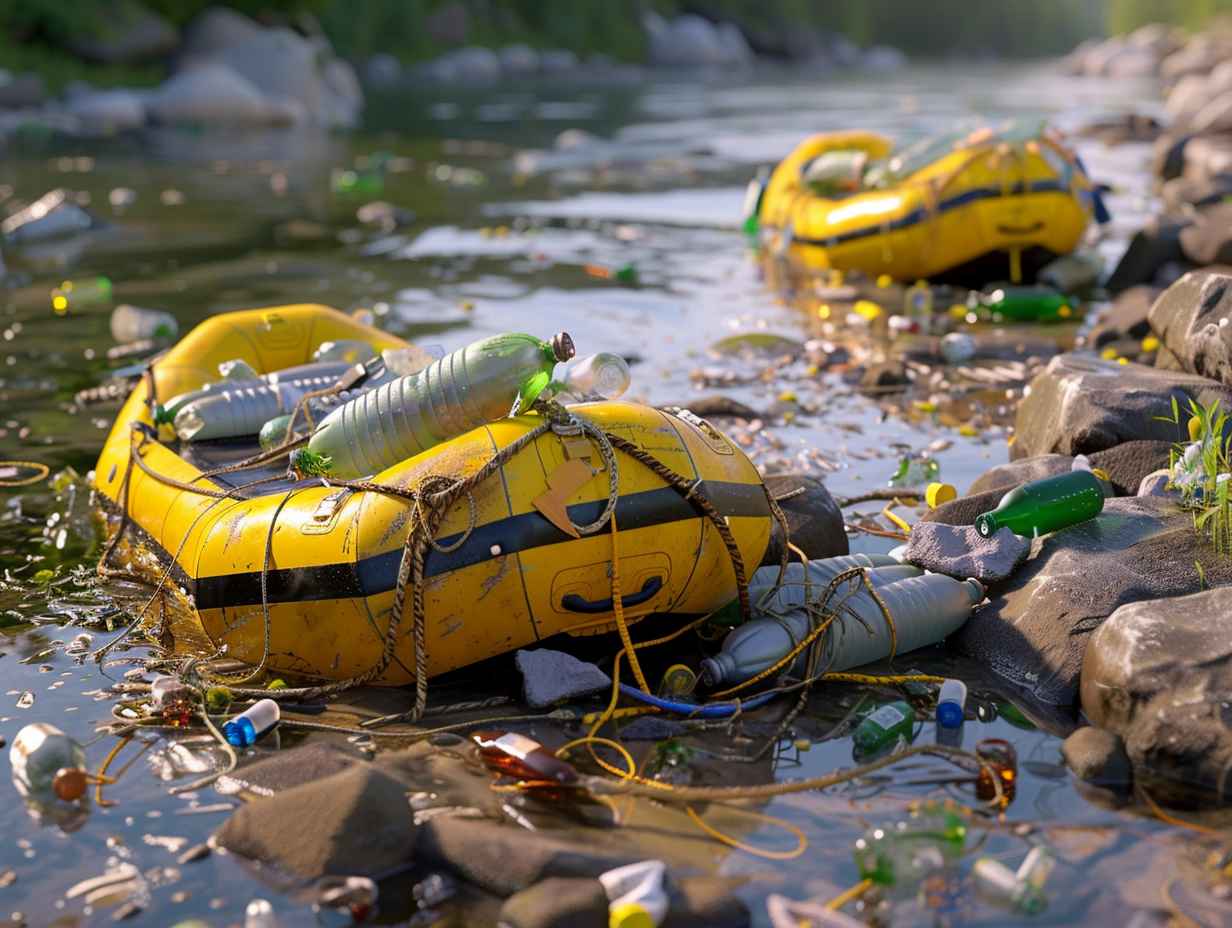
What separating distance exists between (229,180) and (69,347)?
9.65m

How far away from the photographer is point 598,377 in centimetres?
475

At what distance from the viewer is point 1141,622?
12.9 feet

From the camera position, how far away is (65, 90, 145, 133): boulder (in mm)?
25391

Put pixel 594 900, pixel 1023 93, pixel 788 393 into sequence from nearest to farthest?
pixel 594 900, pixel 788 393, pixel 1023 93

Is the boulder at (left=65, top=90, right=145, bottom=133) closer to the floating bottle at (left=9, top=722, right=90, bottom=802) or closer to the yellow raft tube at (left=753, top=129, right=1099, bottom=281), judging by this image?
the yellow raft tube at (left=753, top=129, right=1099, bottom=281)

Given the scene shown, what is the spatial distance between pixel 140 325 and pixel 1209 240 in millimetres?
7327

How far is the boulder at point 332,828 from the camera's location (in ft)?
10.6

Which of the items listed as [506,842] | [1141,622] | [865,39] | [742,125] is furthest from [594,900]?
[865,39]

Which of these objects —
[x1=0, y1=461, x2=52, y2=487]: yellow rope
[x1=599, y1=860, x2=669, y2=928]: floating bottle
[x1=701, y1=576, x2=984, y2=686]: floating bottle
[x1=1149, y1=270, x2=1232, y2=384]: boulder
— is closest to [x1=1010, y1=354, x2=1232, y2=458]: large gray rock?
[x1=1149, y1=270, x2=1232, y2=384]: boulder

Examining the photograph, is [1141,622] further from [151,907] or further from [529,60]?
[529,60]

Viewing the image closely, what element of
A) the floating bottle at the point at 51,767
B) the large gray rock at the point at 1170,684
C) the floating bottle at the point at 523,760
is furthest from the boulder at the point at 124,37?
the large gray rock at the point at 1170,684

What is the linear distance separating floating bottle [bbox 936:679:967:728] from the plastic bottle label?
0.13m

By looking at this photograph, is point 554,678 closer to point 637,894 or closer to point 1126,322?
point 637,894

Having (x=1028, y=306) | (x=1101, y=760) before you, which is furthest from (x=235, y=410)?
(x=1028, y=306)
